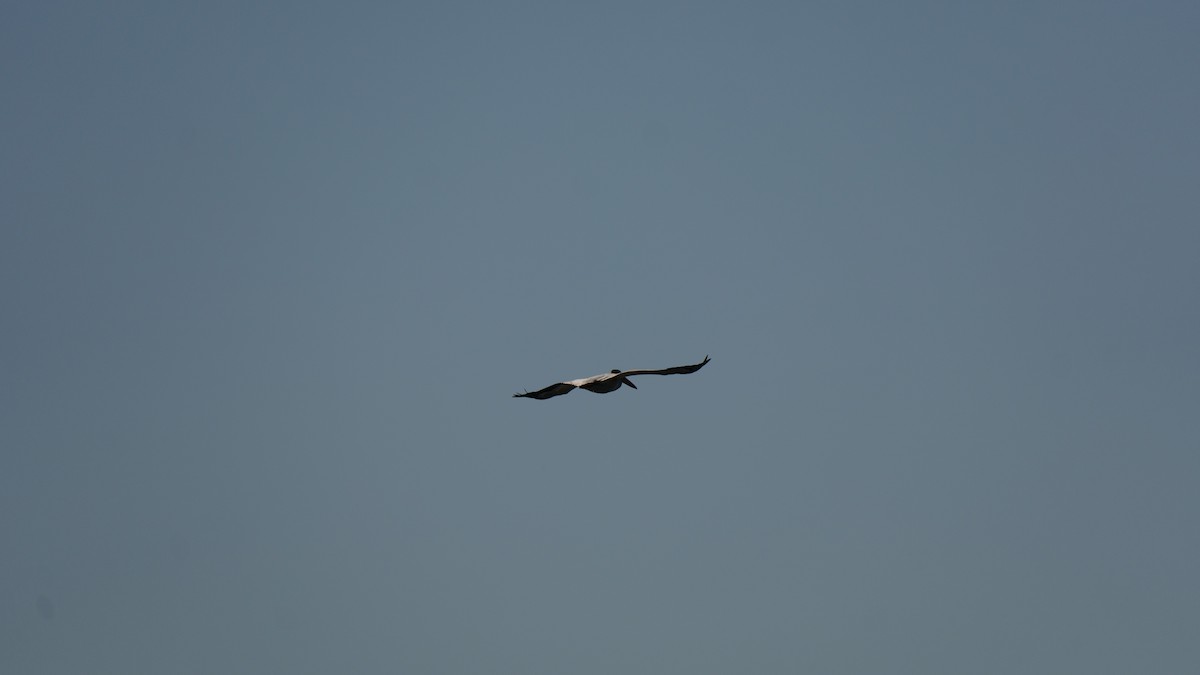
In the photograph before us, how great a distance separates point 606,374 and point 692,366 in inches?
178

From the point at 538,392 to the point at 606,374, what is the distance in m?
3.55

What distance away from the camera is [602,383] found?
221 feet

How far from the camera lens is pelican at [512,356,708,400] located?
2591 inches

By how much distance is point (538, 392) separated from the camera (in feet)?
217

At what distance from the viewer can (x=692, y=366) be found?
214 ft

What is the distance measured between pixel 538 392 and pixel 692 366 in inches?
283

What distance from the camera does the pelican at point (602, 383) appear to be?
2591 inches

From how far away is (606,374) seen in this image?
67438 mm
